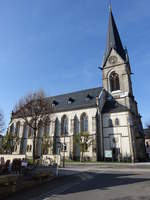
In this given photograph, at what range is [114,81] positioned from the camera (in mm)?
42625

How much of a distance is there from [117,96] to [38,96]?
21027mm

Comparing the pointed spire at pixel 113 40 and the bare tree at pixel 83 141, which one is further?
the pointed spire at pixel 113 40

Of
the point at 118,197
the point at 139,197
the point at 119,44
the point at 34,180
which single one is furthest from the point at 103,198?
the point at 119,44

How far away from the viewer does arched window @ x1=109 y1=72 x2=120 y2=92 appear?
138ft

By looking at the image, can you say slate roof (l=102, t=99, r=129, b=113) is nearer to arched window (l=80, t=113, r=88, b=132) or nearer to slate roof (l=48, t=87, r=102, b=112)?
slate roof (l=48, t=87, r=102, b=112)

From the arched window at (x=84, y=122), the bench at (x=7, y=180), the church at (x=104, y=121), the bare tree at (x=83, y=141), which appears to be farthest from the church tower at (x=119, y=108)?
the bench at (x=7, y=180)

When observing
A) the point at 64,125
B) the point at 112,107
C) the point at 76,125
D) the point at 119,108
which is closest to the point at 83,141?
the point at 76,125

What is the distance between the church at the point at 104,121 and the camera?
112 feet

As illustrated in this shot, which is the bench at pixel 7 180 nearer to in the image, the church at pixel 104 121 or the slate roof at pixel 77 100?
the church at pixel 104 121

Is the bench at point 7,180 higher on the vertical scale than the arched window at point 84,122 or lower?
lower

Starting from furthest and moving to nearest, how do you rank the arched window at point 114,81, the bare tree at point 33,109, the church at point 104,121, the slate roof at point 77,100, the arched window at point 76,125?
the arched window at point 114,81 < the slate roof at point 77,100 < the arched window at point 76,125 < the church at point 104,121 < the bare tree at point 33,109

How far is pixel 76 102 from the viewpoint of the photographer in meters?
42.8

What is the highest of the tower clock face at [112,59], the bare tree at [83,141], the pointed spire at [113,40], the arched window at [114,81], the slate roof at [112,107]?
the pointed spire at [113,40]

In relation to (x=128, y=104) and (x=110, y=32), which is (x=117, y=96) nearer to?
(x=128, y=104)
